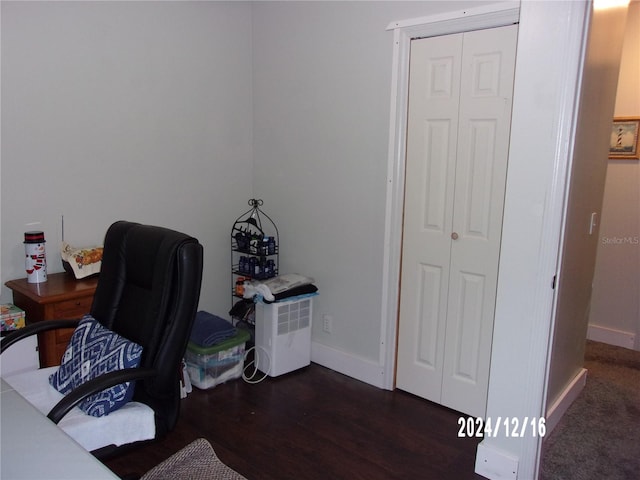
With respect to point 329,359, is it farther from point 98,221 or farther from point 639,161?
point 639,161

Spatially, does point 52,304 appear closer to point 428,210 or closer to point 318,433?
point 318,433

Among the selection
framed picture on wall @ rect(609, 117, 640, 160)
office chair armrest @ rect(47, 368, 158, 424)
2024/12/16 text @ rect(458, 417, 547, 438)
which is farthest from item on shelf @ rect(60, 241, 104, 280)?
framed picture on wall @ rect(609, 117, 640, 160)

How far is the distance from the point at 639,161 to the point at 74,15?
12.9ft

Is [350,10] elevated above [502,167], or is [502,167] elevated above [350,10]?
[350,10]

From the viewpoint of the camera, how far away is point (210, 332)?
9.82 ft

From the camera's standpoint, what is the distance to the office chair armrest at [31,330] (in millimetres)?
1861

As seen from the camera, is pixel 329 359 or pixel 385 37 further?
pixel 329 359

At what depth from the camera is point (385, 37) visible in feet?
9.38

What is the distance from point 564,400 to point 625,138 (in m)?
2.16

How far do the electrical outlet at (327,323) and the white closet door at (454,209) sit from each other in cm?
54

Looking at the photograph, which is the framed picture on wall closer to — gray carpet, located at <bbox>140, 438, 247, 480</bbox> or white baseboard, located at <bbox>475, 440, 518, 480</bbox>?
white baseboard, located at <bbox>475, 440, 518, 480</bbox>

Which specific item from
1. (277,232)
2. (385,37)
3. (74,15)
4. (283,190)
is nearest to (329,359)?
(277,232)

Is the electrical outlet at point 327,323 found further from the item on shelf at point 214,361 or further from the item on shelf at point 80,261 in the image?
the item on shelf at point 80,261

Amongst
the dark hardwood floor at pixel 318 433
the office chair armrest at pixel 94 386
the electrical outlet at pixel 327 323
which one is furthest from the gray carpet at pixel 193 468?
the electrical outlet at pixel 327 323
